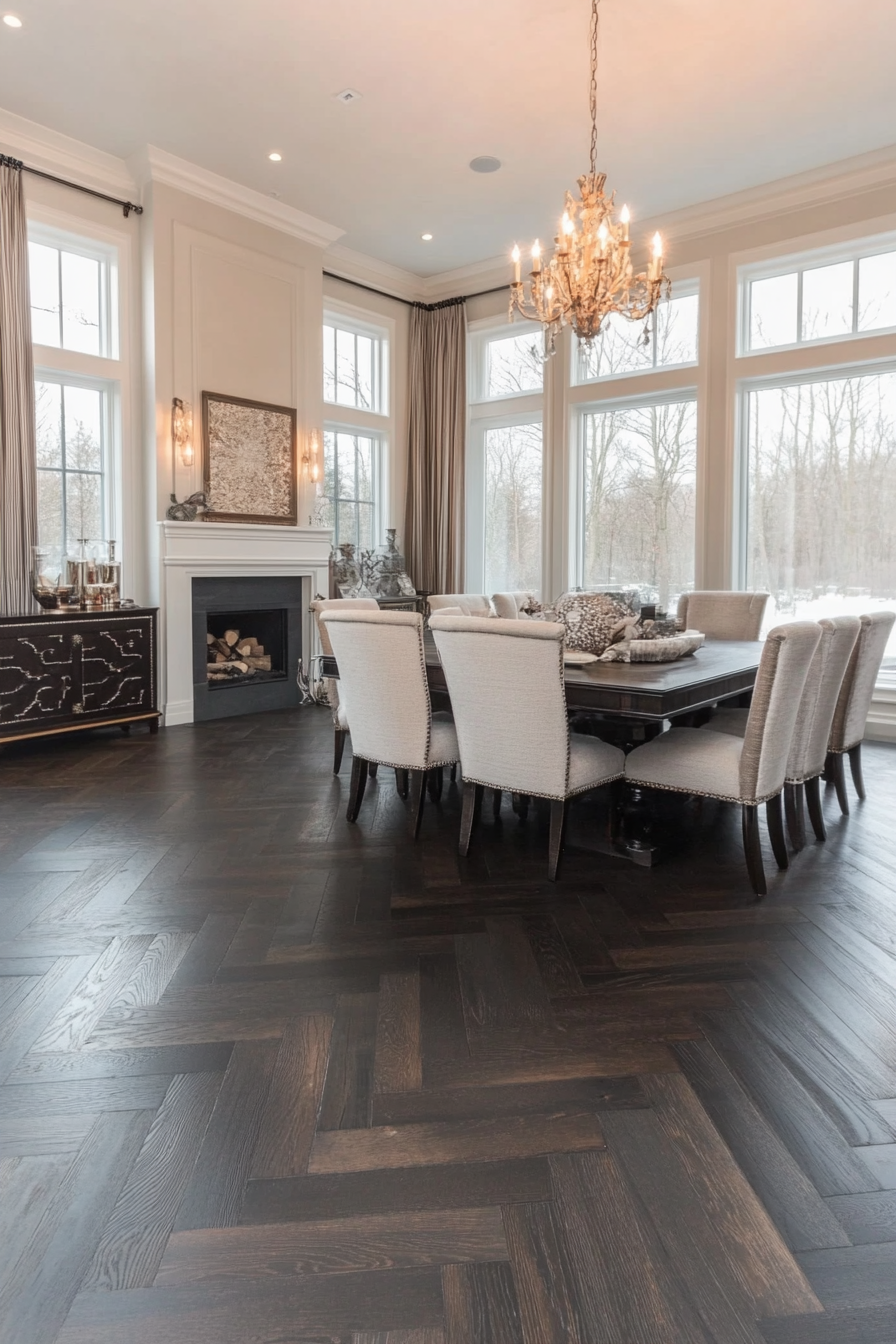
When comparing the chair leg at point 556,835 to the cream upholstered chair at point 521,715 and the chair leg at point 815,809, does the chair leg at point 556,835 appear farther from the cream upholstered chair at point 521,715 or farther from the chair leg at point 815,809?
the chair leg at point 815,809

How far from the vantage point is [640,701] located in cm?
263

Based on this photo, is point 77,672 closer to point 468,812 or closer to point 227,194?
point 468,812

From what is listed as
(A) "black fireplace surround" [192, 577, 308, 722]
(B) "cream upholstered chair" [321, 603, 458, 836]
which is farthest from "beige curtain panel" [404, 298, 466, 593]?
(B) "cream upholstered chair" [321, 603, 458, 836]

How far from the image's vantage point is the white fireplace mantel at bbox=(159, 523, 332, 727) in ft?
17.6

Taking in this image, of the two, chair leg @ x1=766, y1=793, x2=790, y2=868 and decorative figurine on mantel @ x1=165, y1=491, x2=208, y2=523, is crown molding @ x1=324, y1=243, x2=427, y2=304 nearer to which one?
decorative figurine on mantel @ x1=165, y1=491, x2=208, y2=523

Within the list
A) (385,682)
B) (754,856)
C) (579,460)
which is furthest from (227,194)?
(754,856)

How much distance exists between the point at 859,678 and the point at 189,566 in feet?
13.3

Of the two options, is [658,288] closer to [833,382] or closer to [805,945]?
[833,382]

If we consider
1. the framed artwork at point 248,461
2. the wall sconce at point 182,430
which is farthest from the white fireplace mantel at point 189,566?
the wall sconce at point 182,430

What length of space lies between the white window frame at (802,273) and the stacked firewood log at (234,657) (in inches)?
159

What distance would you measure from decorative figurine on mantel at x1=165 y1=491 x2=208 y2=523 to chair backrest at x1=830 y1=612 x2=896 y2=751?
4.05 meters

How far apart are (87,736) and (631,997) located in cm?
415

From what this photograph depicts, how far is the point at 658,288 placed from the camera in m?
3.62

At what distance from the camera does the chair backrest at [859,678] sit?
338cm
